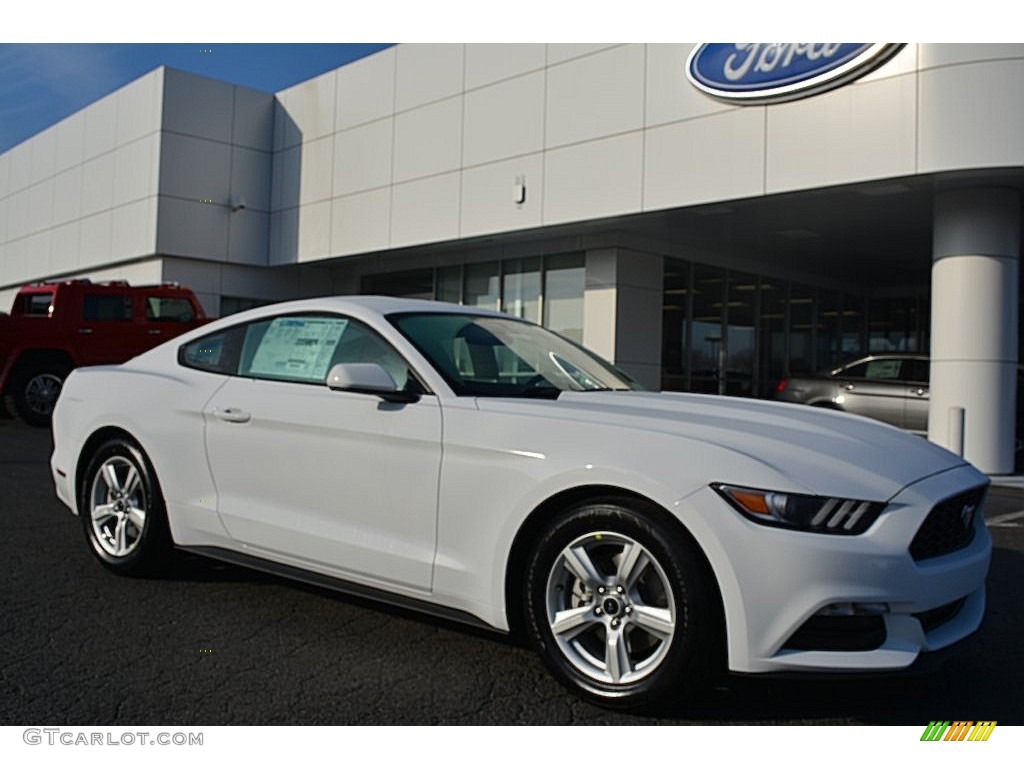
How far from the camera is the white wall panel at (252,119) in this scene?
20031mm

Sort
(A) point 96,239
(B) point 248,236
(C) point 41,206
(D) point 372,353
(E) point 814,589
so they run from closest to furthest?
1. (E) point 814,589
2. (D) point 372,353
3. (B) point 248,236
4. (A) point 96,239
5. (C) point 41,206

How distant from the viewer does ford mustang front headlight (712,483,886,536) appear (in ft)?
9.20

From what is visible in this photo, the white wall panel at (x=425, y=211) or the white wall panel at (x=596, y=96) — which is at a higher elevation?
the white wall panel at (x=596, y=96)

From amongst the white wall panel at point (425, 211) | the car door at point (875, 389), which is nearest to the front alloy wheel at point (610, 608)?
the car door at point (875, 389)

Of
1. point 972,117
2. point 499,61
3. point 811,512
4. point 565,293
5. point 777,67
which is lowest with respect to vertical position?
point 811,512

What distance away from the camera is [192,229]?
64.2 feet

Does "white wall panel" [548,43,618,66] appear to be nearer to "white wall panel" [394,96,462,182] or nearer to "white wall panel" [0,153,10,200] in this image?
"white wall panel" [394,96,462,182]

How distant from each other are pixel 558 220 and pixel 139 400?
1044 cm

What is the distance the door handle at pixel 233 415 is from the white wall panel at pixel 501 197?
10874mm

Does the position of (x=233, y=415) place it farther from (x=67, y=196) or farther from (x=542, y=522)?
(x=67, y=196)

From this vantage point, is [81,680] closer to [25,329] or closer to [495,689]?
[495,689]

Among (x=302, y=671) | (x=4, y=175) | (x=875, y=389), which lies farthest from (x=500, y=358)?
(x=4, y=175)

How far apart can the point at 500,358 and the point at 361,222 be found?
1441 cm

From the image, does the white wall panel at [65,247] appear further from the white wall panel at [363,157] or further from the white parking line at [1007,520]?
the white parking line at [1007,520]
